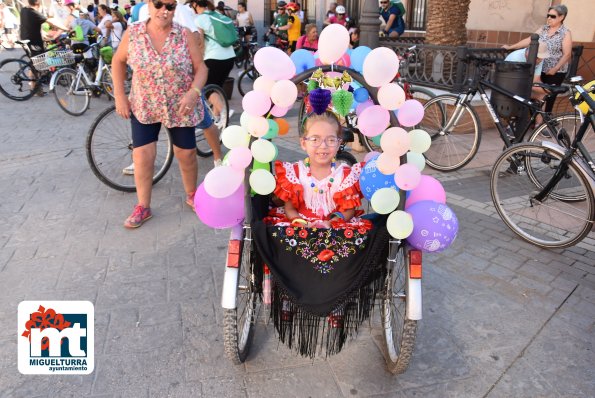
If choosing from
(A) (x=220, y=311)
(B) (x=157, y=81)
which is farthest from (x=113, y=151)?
(A) (x=220, y=311)

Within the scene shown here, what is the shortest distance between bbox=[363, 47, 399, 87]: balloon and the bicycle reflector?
0.83m

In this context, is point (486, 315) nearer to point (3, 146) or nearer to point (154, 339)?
point (154, 339)

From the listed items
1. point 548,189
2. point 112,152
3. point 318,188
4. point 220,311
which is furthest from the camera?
point 112,152

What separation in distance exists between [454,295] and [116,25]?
39.6ft

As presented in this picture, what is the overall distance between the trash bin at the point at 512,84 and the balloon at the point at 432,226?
3.46 meters

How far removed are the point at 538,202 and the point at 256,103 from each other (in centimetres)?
305

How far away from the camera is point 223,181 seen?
2.24 m

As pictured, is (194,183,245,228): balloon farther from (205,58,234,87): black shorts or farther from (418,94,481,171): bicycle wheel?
(205,58,234,87): black shorts

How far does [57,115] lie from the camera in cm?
863

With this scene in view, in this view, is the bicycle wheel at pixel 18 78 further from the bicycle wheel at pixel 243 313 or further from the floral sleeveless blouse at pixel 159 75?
the bicycle wheel at pixel 243 313

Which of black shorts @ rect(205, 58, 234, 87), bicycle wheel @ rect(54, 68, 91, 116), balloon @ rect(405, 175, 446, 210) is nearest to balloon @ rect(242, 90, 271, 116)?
balloon @ rect(405, 175, 446, 210)

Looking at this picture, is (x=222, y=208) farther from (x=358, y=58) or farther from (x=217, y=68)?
(x=217, y=68)

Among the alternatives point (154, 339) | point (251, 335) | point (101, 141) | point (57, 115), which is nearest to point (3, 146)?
point (57, 115)

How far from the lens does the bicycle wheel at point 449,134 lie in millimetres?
5496
